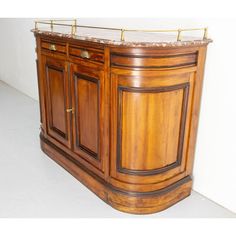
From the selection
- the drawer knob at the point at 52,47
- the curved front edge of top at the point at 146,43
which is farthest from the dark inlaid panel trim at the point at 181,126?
the drawer knob at the point at 52,47

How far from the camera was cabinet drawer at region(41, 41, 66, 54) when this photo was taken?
213cm

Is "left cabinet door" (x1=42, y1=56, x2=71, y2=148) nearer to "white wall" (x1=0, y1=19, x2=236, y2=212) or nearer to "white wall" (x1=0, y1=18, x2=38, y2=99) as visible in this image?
"white wall" (x1=0, y1=19, x2=236, y2=212)

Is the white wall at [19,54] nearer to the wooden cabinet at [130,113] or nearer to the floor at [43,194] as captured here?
the floor at [43,194]

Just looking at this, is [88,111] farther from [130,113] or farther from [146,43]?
[146,43]

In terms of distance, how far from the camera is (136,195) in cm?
195

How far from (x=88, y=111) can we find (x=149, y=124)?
18.6 inches

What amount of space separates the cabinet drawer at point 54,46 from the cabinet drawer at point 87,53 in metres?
0.10

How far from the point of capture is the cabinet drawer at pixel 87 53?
5.94 ft

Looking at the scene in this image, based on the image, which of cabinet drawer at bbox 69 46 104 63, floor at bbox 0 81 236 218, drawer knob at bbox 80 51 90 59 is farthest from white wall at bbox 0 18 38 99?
drawer knob at bbox 80 51 90 59

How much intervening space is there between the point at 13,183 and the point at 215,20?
1.82 m

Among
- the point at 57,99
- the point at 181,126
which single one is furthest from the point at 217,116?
the point at 57,99

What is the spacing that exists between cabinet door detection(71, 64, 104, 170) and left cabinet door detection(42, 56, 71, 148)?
103mm
